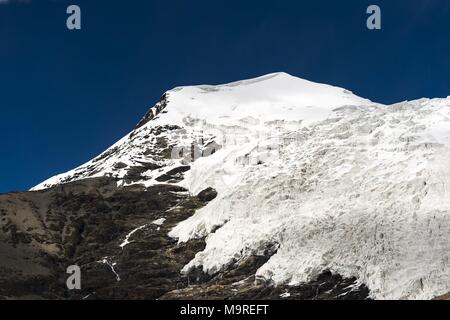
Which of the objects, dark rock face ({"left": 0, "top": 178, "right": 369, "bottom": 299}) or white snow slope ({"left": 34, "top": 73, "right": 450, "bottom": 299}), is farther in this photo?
dark rock face ({"left": 0, "top": 178, "right": 369, "bottom": 299})

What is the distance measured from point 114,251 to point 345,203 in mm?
49293

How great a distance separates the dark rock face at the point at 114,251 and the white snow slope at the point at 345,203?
10.7 feet

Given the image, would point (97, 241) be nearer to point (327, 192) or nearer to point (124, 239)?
point (124, 239)

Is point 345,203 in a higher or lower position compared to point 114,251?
higher

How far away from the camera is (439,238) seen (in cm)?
11781

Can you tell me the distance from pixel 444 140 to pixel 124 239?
66660 millimetres

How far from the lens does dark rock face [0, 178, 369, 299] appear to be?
127312mm

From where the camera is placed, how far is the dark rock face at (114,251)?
5012 inches

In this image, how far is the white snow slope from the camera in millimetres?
117750

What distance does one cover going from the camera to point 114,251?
6161 inches

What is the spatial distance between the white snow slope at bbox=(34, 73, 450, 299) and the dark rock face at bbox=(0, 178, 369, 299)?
3.26 m

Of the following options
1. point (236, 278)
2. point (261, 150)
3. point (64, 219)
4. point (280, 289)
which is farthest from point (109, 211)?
point (280, 289)

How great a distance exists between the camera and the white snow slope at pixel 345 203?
11775 centimetres

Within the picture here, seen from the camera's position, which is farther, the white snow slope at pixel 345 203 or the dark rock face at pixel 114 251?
the dark rock face at pixel 114 251
